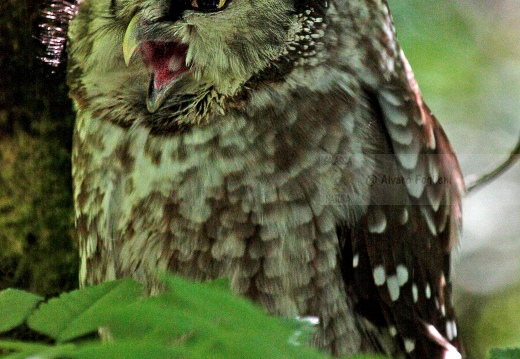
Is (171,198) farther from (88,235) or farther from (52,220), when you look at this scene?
(52,220)

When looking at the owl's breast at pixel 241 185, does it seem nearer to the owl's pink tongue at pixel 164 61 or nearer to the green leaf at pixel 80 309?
the owl's pink tongue at pixel 164 61

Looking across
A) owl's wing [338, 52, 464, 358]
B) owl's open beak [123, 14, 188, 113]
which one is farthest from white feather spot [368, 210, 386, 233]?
owl's open beak [123, 14, 188, 113]

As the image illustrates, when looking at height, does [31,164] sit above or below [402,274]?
above

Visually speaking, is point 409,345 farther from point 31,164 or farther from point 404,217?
point 31,164

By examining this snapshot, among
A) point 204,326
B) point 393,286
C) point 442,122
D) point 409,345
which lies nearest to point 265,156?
point 393,286

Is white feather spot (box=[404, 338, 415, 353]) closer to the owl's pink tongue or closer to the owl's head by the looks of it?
the owl's head

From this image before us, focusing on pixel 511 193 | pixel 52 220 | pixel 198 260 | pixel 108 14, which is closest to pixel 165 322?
pixel 198 260
